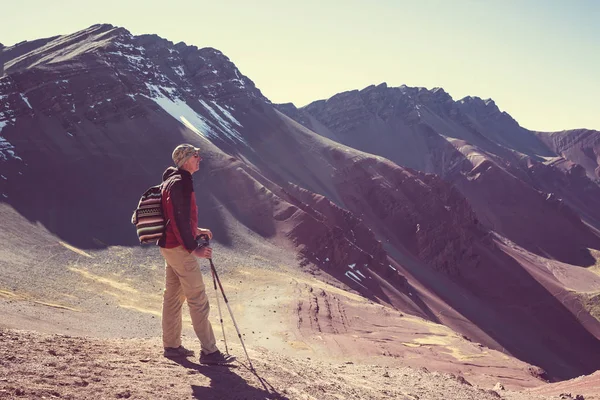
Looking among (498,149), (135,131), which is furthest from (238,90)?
(498,149)

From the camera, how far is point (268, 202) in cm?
5431

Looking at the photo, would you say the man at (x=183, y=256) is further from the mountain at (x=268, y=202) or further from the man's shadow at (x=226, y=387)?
the mountain at (x=268, y=202)

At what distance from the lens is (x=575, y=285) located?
264 feet

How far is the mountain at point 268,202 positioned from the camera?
46.4 metres

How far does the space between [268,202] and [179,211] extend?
4730 centimetres

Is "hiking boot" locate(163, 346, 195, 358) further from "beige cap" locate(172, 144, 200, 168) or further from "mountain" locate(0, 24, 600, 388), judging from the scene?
"mountain" locate(0, 24, 600, 388)

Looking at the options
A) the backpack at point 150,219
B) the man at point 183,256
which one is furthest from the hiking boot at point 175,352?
the backpack at point 150,219

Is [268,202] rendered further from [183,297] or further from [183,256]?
[183,256]

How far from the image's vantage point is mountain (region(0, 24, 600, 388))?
46.4 m

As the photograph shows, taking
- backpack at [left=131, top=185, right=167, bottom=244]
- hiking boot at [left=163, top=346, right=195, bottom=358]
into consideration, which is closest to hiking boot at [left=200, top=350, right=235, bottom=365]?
hiking boot at [left=163, top=346, right=195, bottom=358]

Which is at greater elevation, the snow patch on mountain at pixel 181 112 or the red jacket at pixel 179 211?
the snow patch on mountain at pixel 181 112

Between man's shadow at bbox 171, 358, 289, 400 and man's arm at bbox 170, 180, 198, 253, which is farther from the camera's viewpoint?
man's arm at bbox 170, 180, 198, 253

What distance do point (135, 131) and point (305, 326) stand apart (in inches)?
1809

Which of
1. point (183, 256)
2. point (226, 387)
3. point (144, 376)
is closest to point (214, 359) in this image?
point (226, 387)
